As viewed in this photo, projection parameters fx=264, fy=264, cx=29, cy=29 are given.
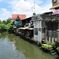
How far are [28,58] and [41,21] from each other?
997cm

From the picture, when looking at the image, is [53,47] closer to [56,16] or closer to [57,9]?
[56,16]

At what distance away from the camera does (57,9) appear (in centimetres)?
3028

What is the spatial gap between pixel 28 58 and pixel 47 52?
2674 mm

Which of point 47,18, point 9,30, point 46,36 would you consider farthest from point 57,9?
point 9,30

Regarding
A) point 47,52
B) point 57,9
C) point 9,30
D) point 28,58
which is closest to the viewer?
point 28,58

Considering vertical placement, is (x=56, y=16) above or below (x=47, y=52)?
above

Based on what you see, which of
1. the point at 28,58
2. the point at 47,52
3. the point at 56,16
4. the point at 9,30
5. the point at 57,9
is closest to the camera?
the point at 28,58

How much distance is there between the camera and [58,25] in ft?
92.3

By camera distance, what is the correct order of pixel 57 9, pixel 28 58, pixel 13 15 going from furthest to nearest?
pixel 13 15
pixel 57 9
pixel 28 58

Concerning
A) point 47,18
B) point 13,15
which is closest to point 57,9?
point 47,18

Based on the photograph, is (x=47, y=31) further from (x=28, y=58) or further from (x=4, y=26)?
(x=4, y=26)

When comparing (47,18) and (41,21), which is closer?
(47,18)

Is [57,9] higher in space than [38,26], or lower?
higher

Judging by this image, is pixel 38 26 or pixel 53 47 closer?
pixel 53 47
